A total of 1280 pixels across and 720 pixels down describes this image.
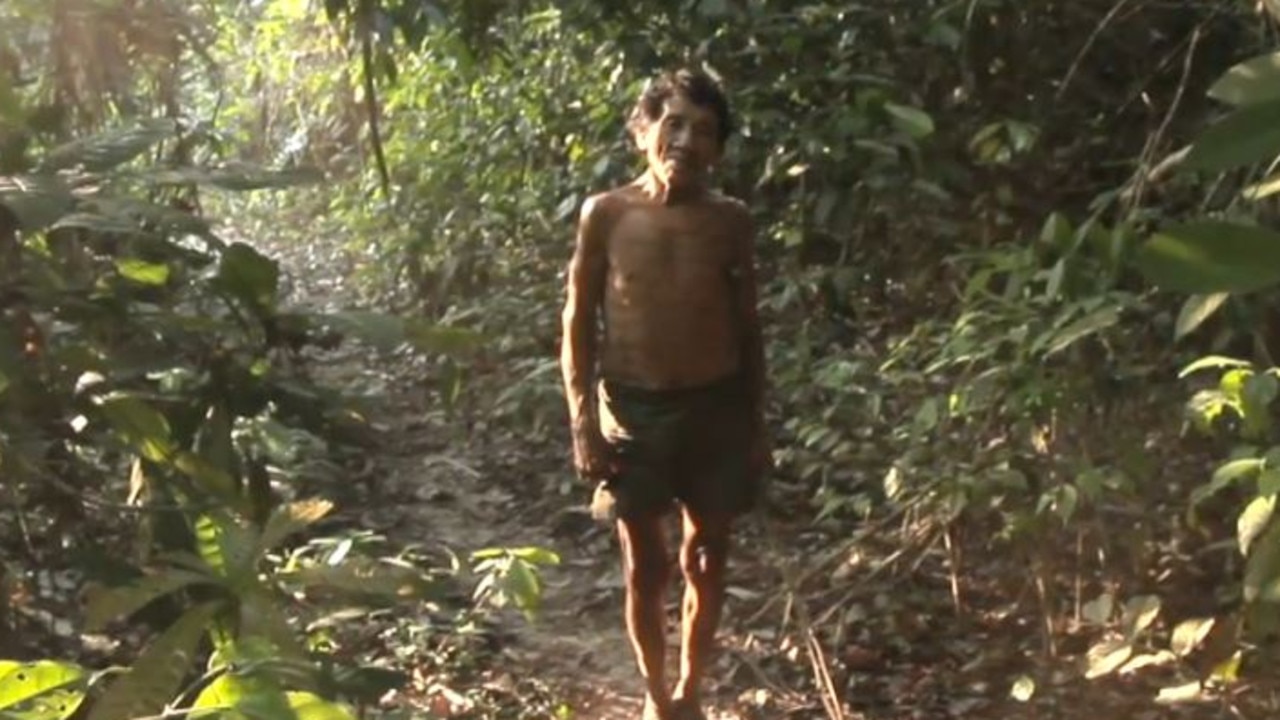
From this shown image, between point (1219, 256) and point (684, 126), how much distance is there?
123 inches

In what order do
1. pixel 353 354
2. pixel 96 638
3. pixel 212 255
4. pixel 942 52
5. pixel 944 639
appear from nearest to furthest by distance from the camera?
pixel 212 255 < pixel 96 638 < pixel 944 639 < pixel 942 52 < pixel 353 354

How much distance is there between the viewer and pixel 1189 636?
423cm

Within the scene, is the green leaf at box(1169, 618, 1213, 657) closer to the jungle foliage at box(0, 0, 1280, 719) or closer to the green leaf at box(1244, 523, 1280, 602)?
the jungle foliage at box(0, 0, 1280, 719)

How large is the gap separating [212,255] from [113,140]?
0.21m

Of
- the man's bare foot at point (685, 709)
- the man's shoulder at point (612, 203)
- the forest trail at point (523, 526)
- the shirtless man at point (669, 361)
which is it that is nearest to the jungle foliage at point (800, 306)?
the forest trail at point (523, 526)

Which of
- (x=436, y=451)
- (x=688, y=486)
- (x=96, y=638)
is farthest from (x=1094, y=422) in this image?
(x=436, y=451)

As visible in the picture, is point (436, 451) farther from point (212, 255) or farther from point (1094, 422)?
point (212, 255)

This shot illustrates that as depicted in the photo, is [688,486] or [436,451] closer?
[688,486]

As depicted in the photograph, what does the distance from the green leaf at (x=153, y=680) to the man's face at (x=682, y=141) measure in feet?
8.26

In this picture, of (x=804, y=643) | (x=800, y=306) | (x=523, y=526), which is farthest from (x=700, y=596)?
(x=523, y=526)

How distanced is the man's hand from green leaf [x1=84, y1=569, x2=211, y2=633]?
2250 millimetres

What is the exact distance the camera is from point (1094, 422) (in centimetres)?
481

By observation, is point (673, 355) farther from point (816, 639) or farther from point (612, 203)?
point (816, 639)

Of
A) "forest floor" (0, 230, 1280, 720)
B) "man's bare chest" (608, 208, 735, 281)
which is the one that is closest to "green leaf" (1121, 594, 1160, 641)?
"forest floor" (0, 230, 1280, 720)
